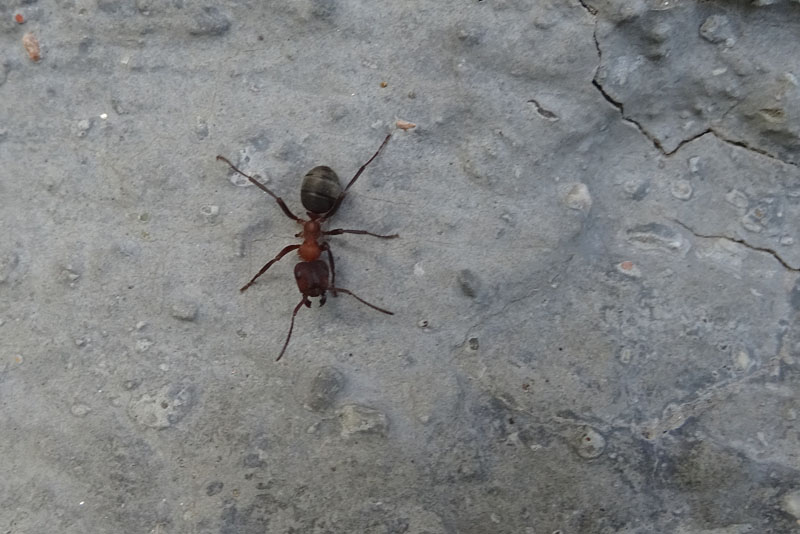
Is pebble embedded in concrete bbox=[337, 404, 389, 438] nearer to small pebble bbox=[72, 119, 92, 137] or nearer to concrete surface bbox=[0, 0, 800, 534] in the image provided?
concrete surface bbox=[0, 0, 800, 534]

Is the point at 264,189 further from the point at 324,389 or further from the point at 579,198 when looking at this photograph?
the point at 579,198

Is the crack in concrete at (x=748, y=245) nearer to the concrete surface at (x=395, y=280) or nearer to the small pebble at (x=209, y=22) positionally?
the concrete surface at (x=395, y=280)

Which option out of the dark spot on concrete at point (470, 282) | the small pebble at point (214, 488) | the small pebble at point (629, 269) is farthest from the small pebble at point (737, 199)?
the small pebble at point (214, 488)

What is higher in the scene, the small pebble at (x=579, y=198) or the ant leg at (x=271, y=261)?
the small pebble at (x=579, y=198)

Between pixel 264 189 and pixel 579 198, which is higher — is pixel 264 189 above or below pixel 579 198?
below

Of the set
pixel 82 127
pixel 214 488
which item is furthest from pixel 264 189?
pixel 214 488

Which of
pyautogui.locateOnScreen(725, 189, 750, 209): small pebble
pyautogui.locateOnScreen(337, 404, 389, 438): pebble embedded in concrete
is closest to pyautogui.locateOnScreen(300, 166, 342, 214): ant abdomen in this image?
pyautogui.locateOnScreen(337, 404, 389, 438): pebble embedded in concrete

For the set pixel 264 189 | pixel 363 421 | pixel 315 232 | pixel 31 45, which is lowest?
pixel 363 421

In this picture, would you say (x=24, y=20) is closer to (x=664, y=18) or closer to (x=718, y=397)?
(x=664, y=18)
